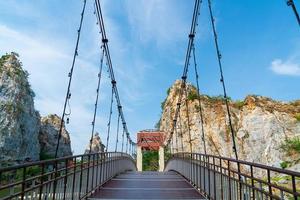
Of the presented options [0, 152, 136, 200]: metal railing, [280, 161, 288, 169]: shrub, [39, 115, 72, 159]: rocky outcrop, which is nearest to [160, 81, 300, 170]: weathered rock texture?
[280, 161, 288, 169]: shrub

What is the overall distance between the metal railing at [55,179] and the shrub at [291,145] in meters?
39.7

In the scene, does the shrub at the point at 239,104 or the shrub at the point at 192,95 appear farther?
the shrub at the point at 192,95

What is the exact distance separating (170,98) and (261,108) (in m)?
20.7

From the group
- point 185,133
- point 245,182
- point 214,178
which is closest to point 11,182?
point 245,182

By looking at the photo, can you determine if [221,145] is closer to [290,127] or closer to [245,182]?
[290,127]

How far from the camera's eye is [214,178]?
748 centimetres

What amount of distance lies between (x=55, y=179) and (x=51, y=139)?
5915cm

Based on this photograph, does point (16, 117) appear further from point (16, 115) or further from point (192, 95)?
point (192, 95)

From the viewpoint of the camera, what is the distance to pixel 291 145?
46.0 m

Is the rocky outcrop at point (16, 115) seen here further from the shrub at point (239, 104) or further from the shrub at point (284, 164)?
the shrub at point (284, 164)

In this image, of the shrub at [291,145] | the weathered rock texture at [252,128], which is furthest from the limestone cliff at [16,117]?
the shrub at [291,145]

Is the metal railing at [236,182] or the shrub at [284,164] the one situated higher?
the shrub at [284,164]

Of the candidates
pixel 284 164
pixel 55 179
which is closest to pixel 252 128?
pixel 284 164

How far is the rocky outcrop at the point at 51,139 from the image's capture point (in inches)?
2330
